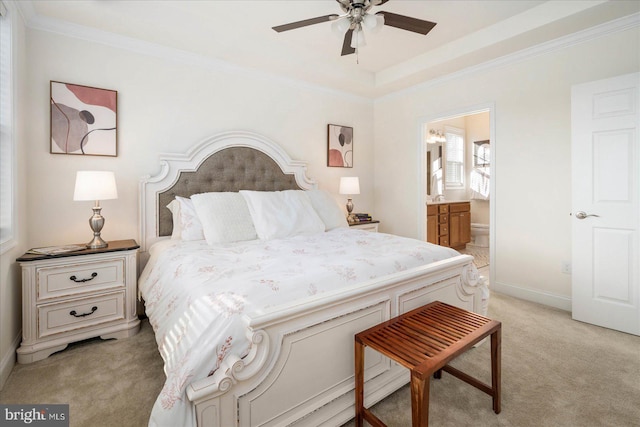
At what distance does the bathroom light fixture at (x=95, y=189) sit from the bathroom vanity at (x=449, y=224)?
4.11 meters

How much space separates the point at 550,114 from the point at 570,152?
0.42m

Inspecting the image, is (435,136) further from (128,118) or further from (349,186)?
(128,118)

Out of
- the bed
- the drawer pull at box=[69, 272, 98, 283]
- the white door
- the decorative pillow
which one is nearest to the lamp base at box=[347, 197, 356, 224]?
the bed

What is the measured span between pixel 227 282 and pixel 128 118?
2191mm

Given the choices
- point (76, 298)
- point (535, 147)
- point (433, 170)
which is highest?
point (433, 170)

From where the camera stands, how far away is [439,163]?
5.75 metres

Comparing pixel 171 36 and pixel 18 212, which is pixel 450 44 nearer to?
pixel 171 36

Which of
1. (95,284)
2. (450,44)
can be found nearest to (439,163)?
(450,44)

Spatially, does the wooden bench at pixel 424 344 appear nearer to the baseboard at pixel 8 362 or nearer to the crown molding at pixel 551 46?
the baseboard at pixel 8 362

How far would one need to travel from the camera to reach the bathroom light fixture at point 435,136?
5.44 meters

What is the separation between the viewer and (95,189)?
2271 millimetres

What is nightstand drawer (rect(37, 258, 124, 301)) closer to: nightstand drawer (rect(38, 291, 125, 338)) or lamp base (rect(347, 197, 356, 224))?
nightstand drawer (rect(38, 291, 125, 338))

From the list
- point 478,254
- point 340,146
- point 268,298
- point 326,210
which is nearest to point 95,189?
point 268,298

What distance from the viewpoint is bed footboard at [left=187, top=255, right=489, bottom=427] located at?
1.11m
